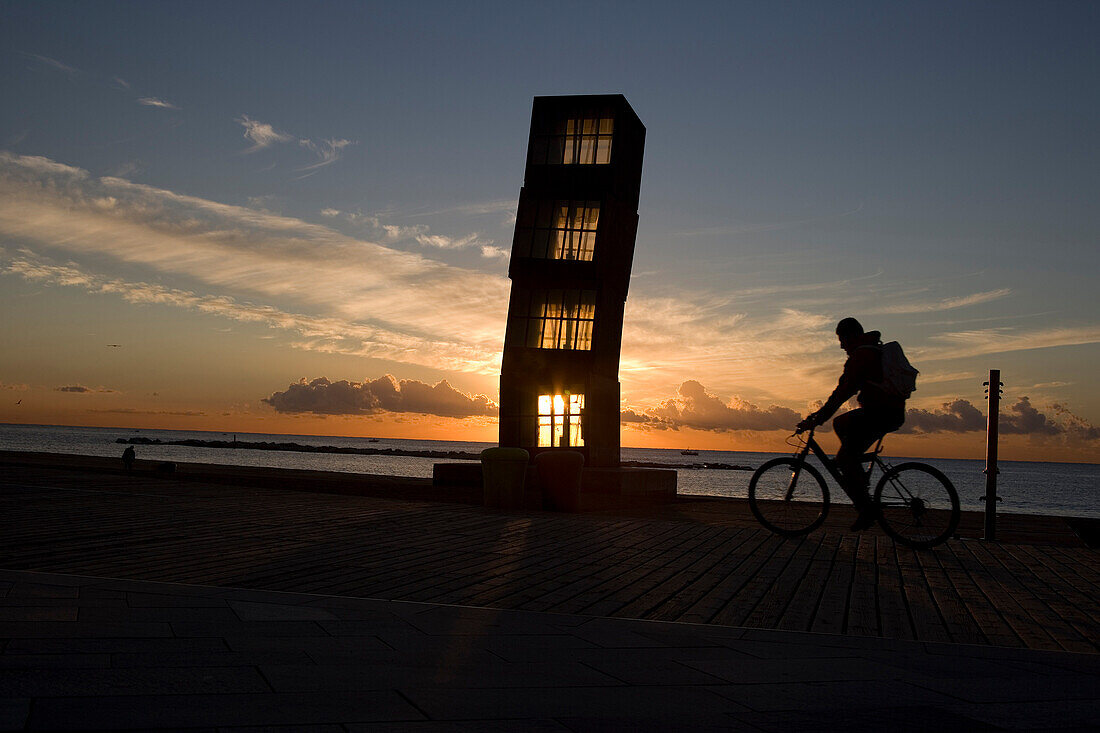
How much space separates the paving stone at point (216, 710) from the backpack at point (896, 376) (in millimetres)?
6192

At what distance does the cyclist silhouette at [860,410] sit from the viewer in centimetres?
822

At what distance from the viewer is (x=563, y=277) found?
77.6 feet

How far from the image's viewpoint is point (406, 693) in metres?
3.30

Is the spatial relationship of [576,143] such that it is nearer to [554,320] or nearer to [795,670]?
[554,320]

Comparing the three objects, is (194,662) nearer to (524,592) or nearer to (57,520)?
(524,592)

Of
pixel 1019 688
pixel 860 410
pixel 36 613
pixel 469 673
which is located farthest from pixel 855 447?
pixel 36 613

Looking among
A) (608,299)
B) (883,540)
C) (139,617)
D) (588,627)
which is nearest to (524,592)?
(588,627)

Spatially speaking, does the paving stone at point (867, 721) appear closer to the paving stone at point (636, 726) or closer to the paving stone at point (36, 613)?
the paving stone at point (636, 726)

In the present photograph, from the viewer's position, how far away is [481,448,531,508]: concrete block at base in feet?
41.3

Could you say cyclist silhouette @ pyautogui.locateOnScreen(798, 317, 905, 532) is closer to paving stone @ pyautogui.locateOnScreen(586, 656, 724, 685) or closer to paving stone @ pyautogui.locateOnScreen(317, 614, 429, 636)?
paving stone @ pyautogui.locateOnScreen(586, 656, 724, 685)

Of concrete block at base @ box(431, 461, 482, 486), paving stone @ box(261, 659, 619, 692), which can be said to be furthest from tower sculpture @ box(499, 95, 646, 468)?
paving stone @ box(261, 659, 619, 692)

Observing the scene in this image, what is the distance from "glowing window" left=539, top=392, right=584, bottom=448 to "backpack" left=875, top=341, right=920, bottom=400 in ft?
50.8

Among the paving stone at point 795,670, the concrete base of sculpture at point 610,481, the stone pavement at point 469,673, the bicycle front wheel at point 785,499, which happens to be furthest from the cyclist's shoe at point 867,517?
the concrete base of sculpture at point 610,481

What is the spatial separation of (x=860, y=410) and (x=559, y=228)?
16113 millimetres
